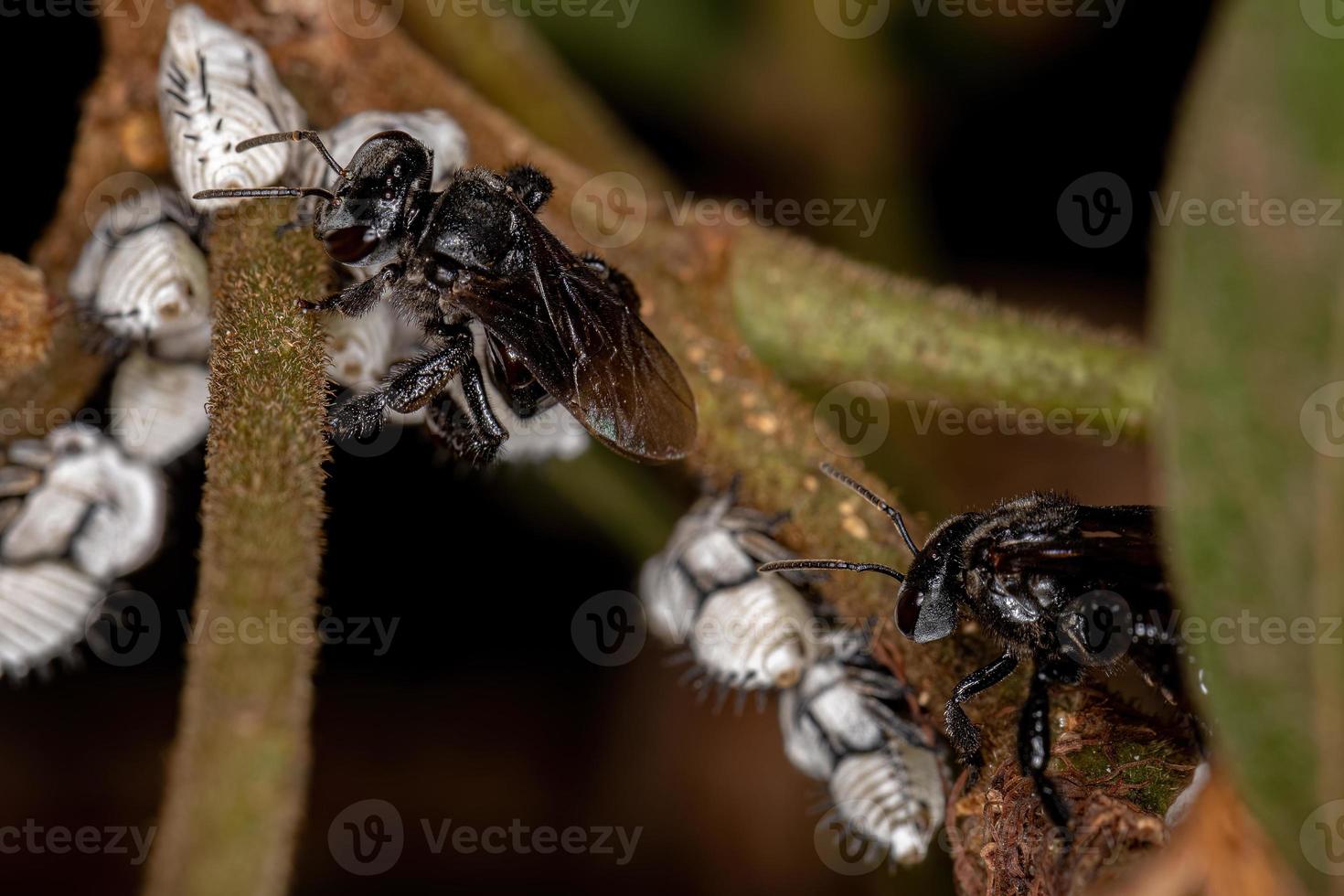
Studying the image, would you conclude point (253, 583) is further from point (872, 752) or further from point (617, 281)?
point (872, 752)

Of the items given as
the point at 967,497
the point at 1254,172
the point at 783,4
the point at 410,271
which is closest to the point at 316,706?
the point at 410,271

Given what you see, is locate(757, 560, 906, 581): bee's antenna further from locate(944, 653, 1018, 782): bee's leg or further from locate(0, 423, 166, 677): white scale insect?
locate(0, 423, 166, 677): white scale insect

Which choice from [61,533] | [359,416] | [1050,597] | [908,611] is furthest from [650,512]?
[61,533]

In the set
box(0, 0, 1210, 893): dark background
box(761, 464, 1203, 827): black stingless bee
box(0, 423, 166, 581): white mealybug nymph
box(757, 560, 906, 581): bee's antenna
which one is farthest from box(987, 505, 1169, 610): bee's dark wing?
box(0, 423, 166, 581): white mealybug nymph

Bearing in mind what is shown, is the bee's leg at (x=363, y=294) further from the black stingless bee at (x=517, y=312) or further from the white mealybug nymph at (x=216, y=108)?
the white mealybug nymph at (x=216, y=108)

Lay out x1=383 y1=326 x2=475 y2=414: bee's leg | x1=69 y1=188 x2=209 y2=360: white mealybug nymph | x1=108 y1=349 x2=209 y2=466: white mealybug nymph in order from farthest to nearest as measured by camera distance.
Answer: x1=108 y1=349 x2=209 y2=466: white mealybug nymph
x1=383 y1=326 x2=475 y2=414: bee's leg
x1=69 y1=188 x2=209 y2=360: white mealybug nymph
